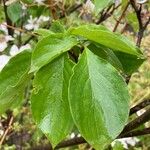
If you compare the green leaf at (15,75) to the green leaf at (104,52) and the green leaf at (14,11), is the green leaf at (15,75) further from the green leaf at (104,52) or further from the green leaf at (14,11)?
the green leaf at (14,11)

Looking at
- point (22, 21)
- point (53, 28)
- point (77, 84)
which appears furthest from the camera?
point (22, 21)

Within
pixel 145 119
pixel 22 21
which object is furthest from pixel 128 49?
pixel 22 21

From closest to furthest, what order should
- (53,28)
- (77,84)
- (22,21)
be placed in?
1. (77,84)
2. (53,28)
3. (22,21)

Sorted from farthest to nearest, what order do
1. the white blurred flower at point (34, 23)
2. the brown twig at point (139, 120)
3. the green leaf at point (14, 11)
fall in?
the white blurred flower at point (34, 23) < the green leaf at point (14, 11) < the brown twig at point (139, 120)

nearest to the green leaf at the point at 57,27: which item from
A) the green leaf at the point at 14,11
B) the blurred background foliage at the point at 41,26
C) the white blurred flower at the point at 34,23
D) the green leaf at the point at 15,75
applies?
the green leaf at the point at 15,75

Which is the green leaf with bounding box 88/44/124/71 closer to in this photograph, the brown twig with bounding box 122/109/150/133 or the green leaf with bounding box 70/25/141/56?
the green leaf with bounding box 70/25/141/56

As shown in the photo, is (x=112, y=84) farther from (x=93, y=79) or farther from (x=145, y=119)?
(x=145, y=119)

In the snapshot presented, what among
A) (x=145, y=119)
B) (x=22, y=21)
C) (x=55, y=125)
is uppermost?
(x=55, y=125)
